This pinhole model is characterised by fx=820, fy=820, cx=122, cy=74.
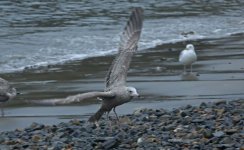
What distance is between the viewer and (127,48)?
9.76 metres

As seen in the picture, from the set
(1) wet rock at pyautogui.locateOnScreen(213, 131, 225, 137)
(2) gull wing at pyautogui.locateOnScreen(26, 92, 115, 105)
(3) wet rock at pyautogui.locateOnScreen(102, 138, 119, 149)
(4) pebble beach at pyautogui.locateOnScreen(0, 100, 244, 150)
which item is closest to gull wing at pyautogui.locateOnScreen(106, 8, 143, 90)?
(2) gull wing at pyautogui.locateOnScreen(26, 92, 115, 105)

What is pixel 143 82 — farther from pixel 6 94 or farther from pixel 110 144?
pixel 110 144

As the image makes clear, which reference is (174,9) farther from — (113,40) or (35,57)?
(35,57)

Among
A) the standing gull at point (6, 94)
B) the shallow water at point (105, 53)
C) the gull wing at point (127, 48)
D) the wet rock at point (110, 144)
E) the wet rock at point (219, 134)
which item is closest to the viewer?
the wet rock at point (110, 144)

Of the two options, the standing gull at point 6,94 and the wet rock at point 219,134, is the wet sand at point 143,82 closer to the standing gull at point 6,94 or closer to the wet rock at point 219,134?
the standing gull at point 6,94

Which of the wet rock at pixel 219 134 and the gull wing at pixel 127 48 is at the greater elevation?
the gull wing at pixel 127 48

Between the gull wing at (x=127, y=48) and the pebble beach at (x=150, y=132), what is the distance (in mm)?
639

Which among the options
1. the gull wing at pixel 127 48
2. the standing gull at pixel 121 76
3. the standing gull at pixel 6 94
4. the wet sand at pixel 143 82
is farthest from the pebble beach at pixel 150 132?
the standing gull at pixel 6 94

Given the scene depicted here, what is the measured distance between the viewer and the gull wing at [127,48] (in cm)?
947

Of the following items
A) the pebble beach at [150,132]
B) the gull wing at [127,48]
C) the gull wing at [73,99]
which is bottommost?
the pebble beach at [150,132]

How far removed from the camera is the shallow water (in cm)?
1239

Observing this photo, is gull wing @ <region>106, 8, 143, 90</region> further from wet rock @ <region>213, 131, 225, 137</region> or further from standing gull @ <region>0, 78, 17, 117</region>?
standing gull @ <region>0, 78, 17, 117</region>

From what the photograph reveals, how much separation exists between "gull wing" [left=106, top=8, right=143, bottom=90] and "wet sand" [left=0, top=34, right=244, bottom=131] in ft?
5.75

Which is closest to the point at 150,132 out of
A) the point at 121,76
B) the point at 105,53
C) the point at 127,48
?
the point at 121,76
